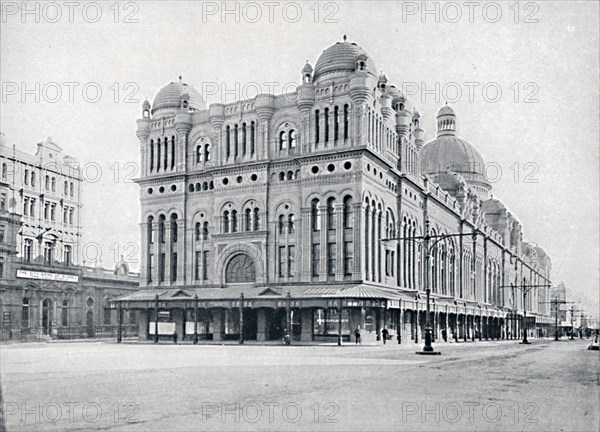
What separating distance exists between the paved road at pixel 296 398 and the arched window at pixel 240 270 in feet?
112

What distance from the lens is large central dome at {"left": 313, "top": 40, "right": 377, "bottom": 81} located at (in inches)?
2255

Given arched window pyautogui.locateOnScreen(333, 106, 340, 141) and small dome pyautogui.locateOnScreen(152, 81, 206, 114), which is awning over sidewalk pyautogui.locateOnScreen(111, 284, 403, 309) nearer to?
arched window pyautogui.locateOnScreen(333, 106, 340, 141)

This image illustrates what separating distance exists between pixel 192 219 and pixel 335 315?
1700 cm

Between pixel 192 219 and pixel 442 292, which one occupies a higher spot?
pixel 192 219

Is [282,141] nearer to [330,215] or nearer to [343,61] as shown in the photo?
[330,215]

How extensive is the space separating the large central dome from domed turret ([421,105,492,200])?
55600mm

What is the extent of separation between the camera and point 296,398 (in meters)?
A: 16.0

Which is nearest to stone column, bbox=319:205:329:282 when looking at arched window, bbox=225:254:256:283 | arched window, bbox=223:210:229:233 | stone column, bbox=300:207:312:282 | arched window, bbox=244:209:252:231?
stone column, bbox=300:207:312:282

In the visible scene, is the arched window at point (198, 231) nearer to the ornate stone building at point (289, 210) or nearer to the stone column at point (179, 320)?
the ornate stone building at point (289, 210)

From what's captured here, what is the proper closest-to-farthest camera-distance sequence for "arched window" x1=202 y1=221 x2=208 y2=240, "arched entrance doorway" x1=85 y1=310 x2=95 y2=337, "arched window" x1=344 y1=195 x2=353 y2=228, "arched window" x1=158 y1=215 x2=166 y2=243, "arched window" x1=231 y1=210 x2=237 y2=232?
"arched window" x1=344 y1=195 x2=353 y2=228 < "arched window" x1=231 y1=210 x2=237 y2=232 < "arched window" x1=202 y1=221 x2=208 y2=240 < "arched window" x1=158 y1=215 x2=166 y2=243 < "arched entrance doorway" x1=85 y1=310 x2=95 y2=337

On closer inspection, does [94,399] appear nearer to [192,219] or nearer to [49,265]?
[192,219]

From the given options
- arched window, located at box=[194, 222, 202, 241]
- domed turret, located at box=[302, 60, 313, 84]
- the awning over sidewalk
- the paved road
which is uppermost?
domed turret, located at box=[302, 60, 313, 84]

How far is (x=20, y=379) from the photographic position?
20688mm

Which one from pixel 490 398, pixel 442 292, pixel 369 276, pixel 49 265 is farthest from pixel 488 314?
pixel 490 398
